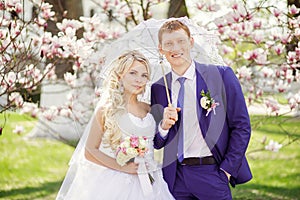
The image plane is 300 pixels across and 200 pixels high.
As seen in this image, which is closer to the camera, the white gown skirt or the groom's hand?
the groom's hand

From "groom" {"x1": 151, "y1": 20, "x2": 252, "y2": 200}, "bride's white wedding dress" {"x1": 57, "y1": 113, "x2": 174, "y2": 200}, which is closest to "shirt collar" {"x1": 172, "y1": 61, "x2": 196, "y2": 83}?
"groom" {"x1": 151, "y1": 20, "x2": 252, "y2": 200}

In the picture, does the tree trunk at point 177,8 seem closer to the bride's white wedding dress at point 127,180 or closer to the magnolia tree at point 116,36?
the magnolia tree at point 116,36

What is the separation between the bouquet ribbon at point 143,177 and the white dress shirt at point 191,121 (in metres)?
0.20

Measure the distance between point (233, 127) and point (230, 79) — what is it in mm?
238

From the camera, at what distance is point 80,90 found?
23.0 ft

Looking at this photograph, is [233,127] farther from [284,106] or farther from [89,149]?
[284,106]

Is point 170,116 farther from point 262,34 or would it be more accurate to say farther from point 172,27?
point 262,34

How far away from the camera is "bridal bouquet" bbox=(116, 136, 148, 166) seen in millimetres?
3301

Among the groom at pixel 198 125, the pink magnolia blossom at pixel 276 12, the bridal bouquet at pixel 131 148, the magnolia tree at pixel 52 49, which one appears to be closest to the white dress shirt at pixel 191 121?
the groom at pixel 198 125

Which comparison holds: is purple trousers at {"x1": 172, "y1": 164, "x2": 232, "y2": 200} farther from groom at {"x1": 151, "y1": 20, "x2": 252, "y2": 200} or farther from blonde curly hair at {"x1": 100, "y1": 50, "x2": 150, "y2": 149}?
blonde curly hair at {"x1": 100, "y1": 50, "x2": 150, "y2": 149}

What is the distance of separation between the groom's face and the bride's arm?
487 mm

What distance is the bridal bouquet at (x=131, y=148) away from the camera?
130 inches

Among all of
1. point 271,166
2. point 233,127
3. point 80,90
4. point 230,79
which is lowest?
point 271,166

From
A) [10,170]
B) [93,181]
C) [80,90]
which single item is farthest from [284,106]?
[10,170]
